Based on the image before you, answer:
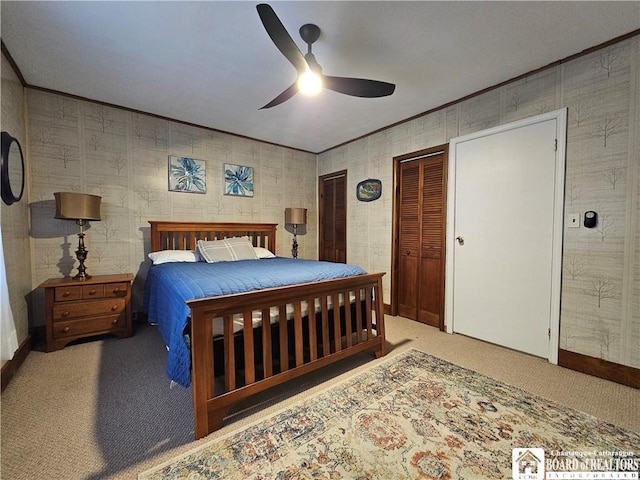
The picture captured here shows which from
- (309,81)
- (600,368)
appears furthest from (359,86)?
(600,368)

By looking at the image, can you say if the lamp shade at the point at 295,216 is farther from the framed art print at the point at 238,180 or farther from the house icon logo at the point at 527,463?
the house icon logo at the point at 527,463

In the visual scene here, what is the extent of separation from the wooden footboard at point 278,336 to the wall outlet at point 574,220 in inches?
59.8

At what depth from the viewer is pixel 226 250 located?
3145 mm

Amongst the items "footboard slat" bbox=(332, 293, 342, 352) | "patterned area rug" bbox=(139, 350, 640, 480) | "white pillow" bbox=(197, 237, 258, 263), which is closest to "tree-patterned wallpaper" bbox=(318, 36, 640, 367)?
"patterned area rug" bbox=(139, 350, 640, 480)

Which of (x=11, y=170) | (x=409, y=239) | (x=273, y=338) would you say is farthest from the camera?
(x=409, y=239)

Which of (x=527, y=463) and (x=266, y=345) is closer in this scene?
(x=527, y=463)

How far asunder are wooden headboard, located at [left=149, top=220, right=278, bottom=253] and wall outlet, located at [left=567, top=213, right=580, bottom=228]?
3.28 m

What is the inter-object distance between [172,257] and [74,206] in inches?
36.6

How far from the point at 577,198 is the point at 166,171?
407 cm

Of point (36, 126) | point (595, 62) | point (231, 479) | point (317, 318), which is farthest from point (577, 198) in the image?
point (36, 126)

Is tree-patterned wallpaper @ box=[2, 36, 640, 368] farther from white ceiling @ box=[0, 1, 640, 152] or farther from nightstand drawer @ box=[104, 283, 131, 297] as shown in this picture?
nightstand drawer @ box=[104, 283, 131, 297]

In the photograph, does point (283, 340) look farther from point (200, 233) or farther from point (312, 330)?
point (200, 233)

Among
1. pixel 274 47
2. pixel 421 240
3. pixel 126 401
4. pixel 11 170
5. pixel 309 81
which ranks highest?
pixel 274 47

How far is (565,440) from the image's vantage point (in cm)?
141
